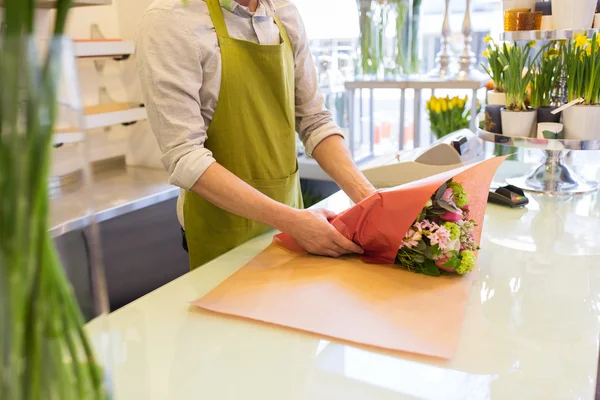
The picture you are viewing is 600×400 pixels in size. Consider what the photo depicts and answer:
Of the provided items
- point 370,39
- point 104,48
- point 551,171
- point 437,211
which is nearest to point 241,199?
point 437,211

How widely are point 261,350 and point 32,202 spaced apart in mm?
510

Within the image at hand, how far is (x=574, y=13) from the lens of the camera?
1.70 metres

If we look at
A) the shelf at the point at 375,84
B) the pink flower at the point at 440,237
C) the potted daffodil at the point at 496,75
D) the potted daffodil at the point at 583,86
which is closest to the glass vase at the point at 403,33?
the shelf at the point at 375,84

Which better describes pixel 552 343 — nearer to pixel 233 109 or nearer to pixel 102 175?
pixel 233 109

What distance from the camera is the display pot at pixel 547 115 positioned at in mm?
1745

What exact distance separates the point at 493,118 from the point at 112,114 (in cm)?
168

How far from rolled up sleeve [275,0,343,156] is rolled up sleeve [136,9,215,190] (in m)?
0.35

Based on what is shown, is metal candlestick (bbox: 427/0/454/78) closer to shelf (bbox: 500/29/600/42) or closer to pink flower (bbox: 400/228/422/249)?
shelf (bbox: 500/29/600/42)

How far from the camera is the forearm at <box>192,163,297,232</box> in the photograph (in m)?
1.22

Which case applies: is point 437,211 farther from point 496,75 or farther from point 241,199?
point 496,75

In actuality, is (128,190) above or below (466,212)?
below

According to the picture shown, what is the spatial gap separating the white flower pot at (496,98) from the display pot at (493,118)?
0.04m

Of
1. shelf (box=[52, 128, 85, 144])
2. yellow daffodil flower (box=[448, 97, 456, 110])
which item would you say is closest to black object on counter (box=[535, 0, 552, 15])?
yellow daffodil flower (box=[448, 97, 456, 110])

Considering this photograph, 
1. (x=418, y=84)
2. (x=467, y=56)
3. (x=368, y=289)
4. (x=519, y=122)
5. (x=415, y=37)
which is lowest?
(x=368, y=289)
